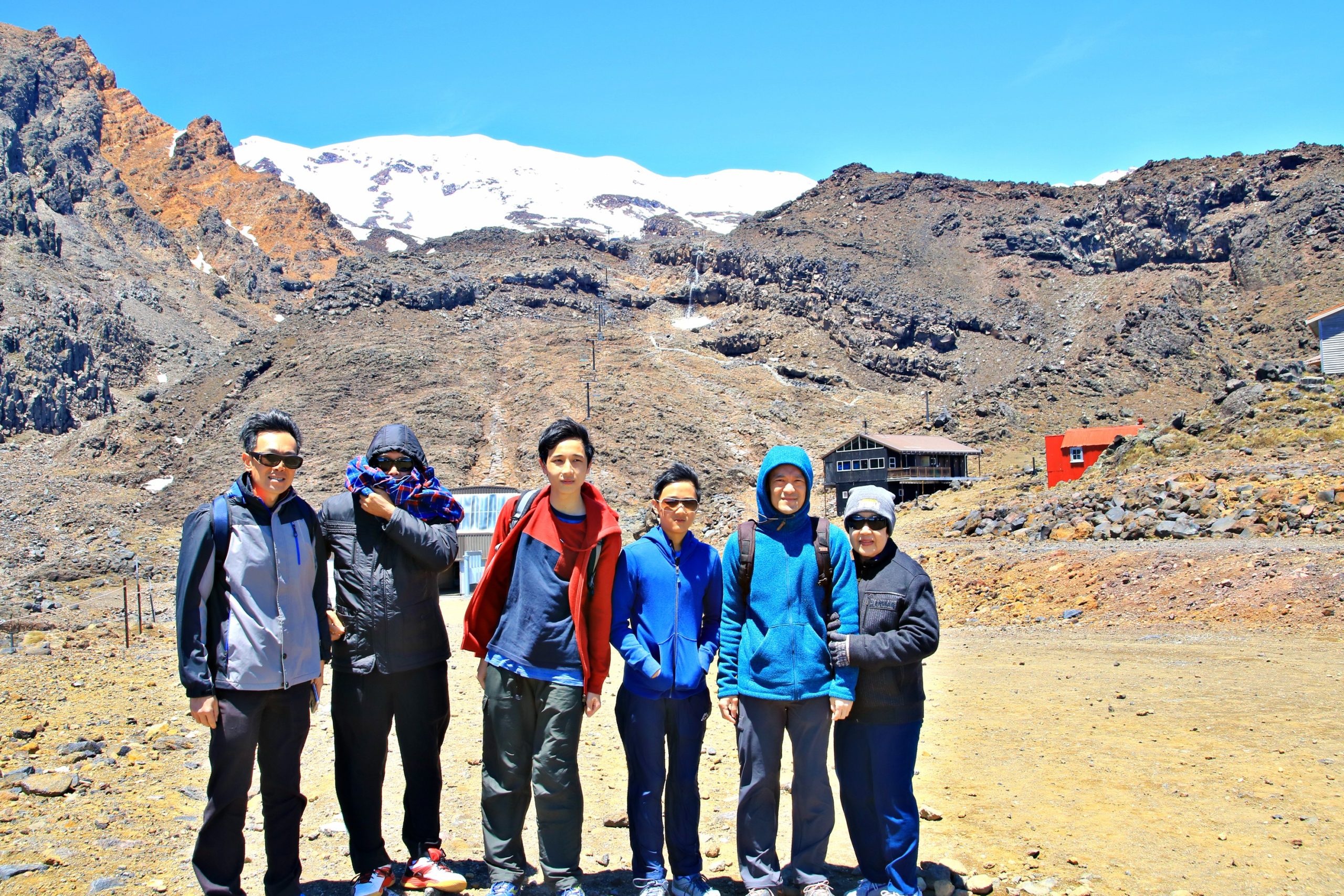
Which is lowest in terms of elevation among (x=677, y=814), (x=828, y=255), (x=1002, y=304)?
(x=677, y=814)

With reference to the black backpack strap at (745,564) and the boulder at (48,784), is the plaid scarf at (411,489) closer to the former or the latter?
the black backpack strap at (745,564)

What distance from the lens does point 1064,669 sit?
9.96 metres

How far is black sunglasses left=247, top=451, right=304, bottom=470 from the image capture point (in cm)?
405

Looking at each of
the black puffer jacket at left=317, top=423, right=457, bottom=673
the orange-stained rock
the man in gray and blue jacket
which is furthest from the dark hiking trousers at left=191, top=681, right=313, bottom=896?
the orange-stained rock

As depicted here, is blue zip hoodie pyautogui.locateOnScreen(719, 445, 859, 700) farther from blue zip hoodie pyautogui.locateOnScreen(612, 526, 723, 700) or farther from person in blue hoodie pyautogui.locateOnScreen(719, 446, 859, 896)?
blue zip hoodie pyautogui.locateOnScreen(612, 526, 723, 700)

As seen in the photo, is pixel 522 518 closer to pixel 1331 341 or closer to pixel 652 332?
pixel 1331 341

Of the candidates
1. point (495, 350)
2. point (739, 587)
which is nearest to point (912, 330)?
point (495, 350)

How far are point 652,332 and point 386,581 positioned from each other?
2964 inches

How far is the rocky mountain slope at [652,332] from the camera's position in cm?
5184

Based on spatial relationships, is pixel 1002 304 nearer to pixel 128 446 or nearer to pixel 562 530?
pixel 128 446

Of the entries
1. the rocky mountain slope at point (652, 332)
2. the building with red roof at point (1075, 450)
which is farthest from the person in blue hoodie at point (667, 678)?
the building with red roof at point (1075, 450)

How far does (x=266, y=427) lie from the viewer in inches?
162

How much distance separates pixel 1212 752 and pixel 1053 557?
11.3 m

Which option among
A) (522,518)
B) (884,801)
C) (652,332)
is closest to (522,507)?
(522,518)
